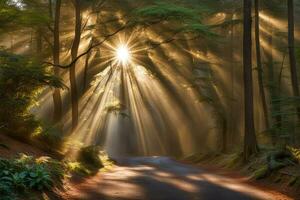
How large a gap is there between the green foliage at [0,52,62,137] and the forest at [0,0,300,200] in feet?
0.14

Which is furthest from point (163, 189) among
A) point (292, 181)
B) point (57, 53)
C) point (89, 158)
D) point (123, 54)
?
point (123, 54)

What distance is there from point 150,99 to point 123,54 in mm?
18627

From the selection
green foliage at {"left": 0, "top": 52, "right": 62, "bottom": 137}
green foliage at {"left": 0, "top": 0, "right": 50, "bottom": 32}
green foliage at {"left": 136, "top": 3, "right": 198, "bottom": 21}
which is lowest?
green foliage at {"left": 0, "top": 52, "right": 62, "bottom": 137}

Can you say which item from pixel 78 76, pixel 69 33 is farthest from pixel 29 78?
pixel 78 76

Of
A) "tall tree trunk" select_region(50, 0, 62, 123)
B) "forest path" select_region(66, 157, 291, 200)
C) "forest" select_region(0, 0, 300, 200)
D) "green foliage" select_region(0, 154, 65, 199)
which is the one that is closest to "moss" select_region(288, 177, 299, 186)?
"forest" select_region(0, 0, 300, 200)

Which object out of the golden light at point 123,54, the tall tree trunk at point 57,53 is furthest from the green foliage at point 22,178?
the golden light at point 123,54

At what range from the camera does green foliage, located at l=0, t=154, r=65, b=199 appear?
30.7 ft

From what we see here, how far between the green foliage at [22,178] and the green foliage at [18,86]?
4.20 m

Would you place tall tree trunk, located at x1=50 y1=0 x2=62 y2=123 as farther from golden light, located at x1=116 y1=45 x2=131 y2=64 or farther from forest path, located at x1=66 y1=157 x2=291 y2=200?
forest path, located at x1=66 y1=157 x2=291 y2=200

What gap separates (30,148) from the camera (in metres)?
16.0

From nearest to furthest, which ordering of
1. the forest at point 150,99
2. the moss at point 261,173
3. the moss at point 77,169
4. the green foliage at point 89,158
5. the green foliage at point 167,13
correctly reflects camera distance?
the forest at point 150,99, the moss at point 77,169, the moss at point 261,173, the green foliage at point 89,158, the green foliage at point 167,13

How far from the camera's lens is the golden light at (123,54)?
2965 cm

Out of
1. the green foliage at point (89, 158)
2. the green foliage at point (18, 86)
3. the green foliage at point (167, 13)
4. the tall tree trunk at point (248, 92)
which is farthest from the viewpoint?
the tall tree trunk at point (248, 92)

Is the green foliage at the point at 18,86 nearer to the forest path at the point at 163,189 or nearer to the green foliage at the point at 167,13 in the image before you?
the forest path at the point at 163,189
